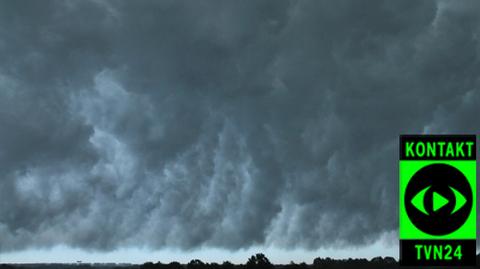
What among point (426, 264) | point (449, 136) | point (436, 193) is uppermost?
point (449, 136)

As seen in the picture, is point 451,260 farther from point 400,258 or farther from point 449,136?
point 449,136

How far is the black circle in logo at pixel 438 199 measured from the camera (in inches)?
1057

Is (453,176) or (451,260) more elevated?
(453,176)

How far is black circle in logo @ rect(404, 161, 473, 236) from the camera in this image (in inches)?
1057

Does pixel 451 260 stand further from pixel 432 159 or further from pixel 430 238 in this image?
pixel 432 159

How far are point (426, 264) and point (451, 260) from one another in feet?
2.93

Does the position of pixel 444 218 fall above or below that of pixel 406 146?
below

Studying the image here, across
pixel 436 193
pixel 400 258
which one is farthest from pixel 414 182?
pixel 400 258

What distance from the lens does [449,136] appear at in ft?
87.5

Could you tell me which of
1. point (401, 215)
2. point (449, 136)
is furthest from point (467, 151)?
point (401, 215)

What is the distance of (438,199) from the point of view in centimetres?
2684

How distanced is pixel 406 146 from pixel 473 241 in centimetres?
415

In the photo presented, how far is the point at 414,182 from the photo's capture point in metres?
27.1

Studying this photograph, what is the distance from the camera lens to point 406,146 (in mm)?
26891
